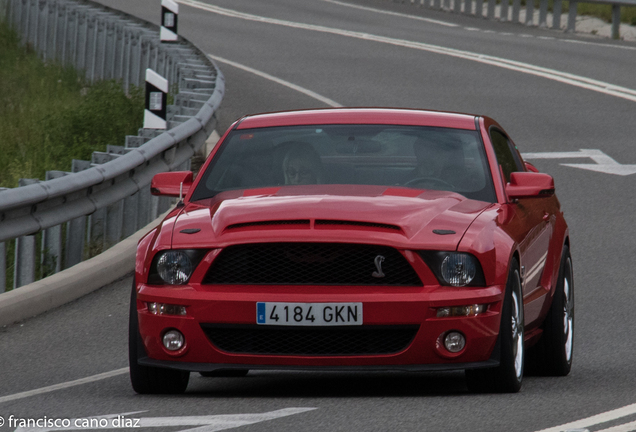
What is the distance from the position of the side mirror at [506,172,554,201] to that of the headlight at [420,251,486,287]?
3.39ft

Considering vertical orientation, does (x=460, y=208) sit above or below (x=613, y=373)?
above

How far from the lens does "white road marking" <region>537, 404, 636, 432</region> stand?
5820 mm

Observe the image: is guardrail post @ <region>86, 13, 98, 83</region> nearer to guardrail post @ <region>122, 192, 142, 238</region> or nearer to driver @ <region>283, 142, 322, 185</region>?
guardrail post @ <region>122, 192, 142, 238</region>

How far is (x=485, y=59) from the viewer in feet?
87.7

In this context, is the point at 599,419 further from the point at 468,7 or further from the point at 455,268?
the point at 468,7

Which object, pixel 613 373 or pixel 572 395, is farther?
pixel 613 373

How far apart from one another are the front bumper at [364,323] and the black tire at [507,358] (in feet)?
0.22

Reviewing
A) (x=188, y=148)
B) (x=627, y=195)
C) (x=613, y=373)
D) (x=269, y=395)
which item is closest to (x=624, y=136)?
(x=627, y=195)

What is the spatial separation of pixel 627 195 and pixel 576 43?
51.0 feet

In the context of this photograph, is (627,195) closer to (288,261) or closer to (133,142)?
(133,142)

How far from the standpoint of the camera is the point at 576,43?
29.9m

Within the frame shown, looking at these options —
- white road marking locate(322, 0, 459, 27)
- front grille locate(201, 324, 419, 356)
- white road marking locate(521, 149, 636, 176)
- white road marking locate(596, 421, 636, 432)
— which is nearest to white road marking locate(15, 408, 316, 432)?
front grille locate(201, 324, 419, 356)

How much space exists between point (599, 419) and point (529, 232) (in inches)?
59.7

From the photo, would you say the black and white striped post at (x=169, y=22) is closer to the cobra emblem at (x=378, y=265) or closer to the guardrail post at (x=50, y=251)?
the guardrail post at (x=50, y=251)
